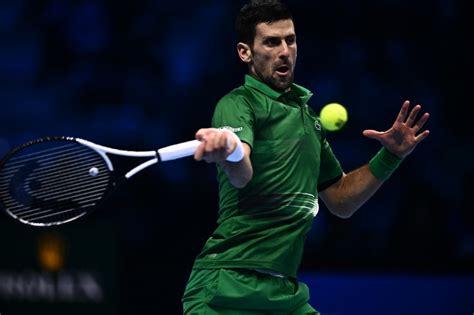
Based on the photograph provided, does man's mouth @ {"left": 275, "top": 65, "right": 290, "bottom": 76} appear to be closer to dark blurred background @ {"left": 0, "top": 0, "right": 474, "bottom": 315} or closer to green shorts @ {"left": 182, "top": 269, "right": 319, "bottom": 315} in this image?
green shorts @ {"left": 182, "top": 269, "right": 319, "bottom": 315}

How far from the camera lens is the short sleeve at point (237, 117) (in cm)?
348

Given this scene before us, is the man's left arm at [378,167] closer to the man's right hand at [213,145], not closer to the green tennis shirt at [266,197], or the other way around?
the green tennis shirt at [266,197]

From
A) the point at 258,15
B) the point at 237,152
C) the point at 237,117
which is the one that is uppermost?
the point at 258,15

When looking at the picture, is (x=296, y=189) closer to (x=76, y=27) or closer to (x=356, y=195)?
(x=356, y=195)

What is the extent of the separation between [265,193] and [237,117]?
35 cm

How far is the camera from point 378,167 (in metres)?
4.18

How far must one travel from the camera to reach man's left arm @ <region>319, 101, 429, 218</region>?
408 cm

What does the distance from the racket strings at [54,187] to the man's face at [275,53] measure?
0.82 meters

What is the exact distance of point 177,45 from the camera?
7809mm

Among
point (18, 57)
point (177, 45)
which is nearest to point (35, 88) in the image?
point (18, 57)

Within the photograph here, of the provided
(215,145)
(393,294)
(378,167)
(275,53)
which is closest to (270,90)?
(275,53)

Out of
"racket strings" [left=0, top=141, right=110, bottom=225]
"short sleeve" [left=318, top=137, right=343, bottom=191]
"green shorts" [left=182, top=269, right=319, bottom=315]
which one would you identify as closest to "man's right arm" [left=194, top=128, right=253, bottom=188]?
"green shorts" [left=182, top=269, right=319, bottom=315]

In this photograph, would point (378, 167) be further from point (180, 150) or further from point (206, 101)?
point (206, 101)

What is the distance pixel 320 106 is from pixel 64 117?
2160 mm
